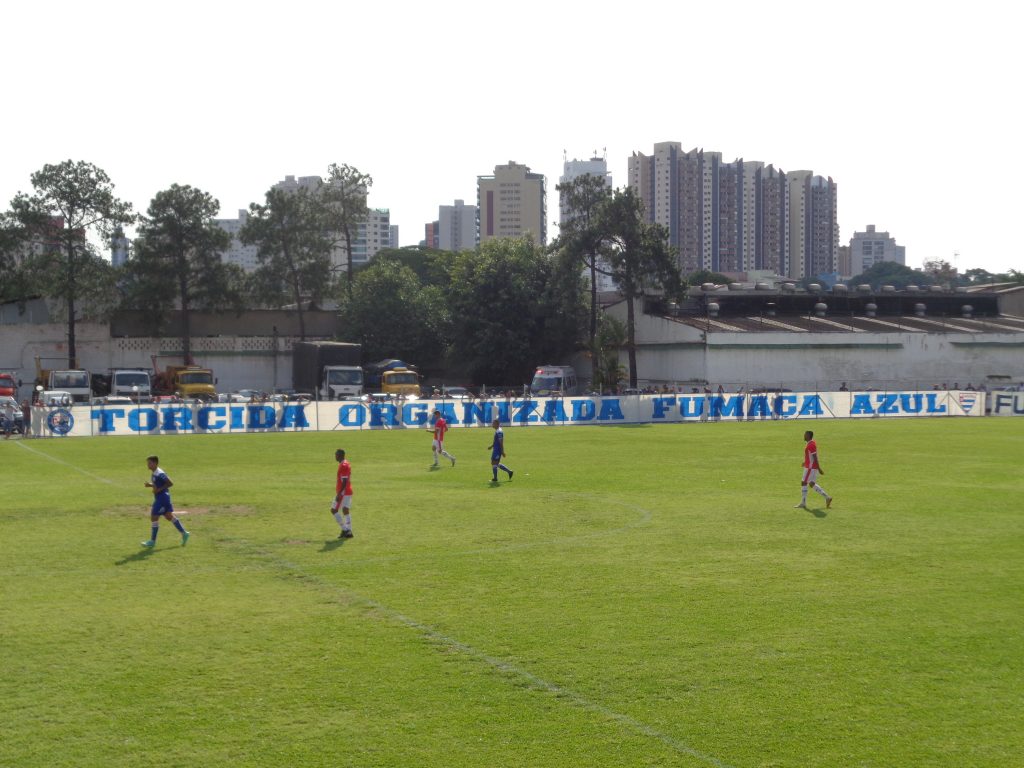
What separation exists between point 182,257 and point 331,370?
72.1 ft

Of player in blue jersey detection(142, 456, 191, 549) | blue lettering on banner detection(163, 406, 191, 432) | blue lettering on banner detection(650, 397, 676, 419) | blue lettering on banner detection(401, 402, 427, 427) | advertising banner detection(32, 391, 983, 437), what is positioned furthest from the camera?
blue lettering on banner detection(650, 397, 676, 419)

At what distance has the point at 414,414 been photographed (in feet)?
199

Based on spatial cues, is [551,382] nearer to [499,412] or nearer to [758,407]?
[499,412]

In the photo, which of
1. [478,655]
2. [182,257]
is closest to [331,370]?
[182,257]

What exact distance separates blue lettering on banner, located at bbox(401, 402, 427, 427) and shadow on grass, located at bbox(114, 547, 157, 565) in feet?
Result: 125

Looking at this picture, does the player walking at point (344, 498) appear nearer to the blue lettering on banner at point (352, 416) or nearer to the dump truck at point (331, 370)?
the blue lettering on banner at point (352, 416)

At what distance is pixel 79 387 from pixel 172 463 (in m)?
33.5

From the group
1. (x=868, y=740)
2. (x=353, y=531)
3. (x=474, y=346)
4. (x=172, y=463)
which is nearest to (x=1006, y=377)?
(x=474, y=346)

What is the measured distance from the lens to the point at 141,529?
978 inches

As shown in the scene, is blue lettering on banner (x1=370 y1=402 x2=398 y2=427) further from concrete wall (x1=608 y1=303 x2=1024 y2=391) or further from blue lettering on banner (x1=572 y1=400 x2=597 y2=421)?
concrete wall (x1=608 y1=303 x2=1024 y2=391)

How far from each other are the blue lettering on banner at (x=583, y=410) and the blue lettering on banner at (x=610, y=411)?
492mm

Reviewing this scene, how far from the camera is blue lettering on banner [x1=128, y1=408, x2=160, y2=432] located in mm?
54922

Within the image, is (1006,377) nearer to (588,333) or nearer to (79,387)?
(588,333)

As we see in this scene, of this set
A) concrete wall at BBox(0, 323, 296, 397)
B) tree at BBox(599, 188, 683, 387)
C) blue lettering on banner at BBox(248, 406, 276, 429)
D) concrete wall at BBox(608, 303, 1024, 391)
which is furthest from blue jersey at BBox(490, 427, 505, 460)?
concrete wall at BBox(0, 323, 296, 397)
